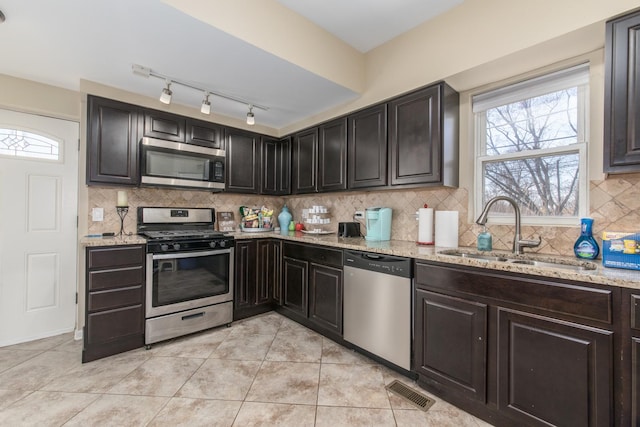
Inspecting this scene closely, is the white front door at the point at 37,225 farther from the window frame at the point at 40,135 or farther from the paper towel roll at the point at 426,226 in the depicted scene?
the paper towel roll at the point at 426,226

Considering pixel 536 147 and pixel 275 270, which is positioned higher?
pixel 536 147

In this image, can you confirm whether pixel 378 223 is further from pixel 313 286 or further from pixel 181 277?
pixel 181 277

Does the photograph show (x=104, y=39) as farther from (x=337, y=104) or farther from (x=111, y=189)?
(x=337, y=104)

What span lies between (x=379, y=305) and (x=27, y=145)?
140 inches

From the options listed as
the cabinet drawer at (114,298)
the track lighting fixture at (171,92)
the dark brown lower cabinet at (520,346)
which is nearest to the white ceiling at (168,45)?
the track lighting fixture at (171,92)

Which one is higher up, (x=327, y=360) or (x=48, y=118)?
(x=48, y=118)

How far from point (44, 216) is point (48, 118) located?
97 centimetres

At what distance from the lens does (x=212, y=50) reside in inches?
82.6

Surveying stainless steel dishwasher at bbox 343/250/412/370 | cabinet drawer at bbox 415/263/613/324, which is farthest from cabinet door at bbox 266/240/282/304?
cabinet drawer at bbox 415/263/613/324

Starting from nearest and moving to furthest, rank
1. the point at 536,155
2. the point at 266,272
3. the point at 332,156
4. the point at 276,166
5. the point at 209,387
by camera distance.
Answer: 1. the point at 209,387
2. the point at 536,155
3. the point at 332,156
4. the point at 266,272
5. the point at 276,166

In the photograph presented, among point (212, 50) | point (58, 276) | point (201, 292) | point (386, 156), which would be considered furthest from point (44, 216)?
point (386, 156)

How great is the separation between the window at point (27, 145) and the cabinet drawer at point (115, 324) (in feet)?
5.54

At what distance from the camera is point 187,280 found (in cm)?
273

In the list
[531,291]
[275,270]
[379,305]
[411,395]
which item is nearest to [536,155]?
[531,291]
